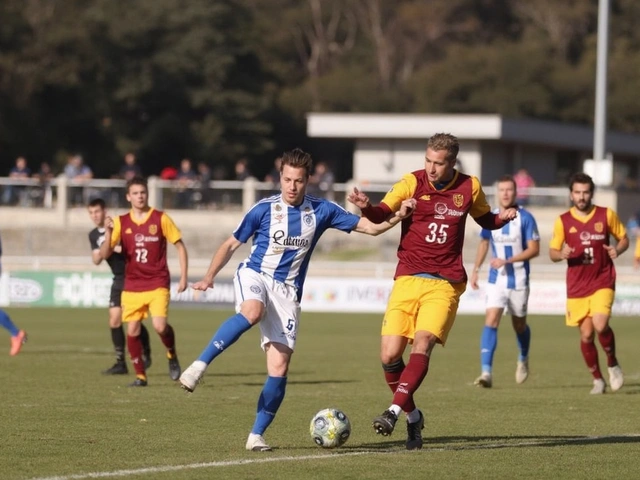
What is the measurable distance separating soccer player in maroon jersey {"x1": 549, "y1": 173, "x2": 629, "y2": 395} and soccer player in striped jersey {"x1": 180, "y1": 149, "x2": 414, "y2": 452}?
14.3 feet

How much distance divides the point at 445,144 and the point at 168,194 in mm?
26745

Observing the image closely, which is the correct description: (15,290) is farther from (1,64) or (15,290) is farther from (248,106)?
(248,106)

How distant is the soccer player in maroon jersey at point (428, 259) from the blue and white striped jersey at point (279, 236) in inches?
22.8

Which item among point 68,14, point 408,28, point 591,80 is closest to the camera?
point 68,14

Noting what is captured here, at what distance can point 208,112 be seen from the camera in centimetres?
6066

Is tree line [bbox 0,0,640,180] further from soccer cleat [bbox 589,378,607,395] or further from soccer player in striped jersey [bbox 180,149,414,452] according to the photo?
soccer player in striped jersey [bbox 180,149,414,452]

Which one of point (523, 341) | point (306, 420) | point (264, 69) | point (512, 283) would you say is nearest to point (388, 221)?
point (306, 420)

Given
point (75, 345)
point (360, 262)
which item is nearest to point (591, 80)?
point (360, 262)

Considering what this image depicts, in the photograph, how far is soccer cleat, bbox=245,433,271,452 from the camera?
9133 mm

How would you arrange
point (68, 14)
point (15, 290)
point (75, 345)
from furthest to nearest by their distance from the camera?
1. point (68, 14)
2. point (15, 290)
3. point (75, 345)

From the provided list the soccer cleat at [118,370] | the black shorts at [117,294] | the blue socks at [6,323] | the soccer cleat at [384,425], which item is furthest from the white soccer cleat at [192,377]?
the blue socks at [6,323]

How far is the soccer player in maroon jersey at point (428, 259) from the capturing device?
30.7ft

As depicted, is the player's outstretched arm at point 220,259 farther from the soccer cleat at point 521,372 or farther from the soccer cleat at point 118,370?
the soccer cleat at point 521,372

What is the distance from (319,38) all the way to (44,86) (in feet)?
83.3
